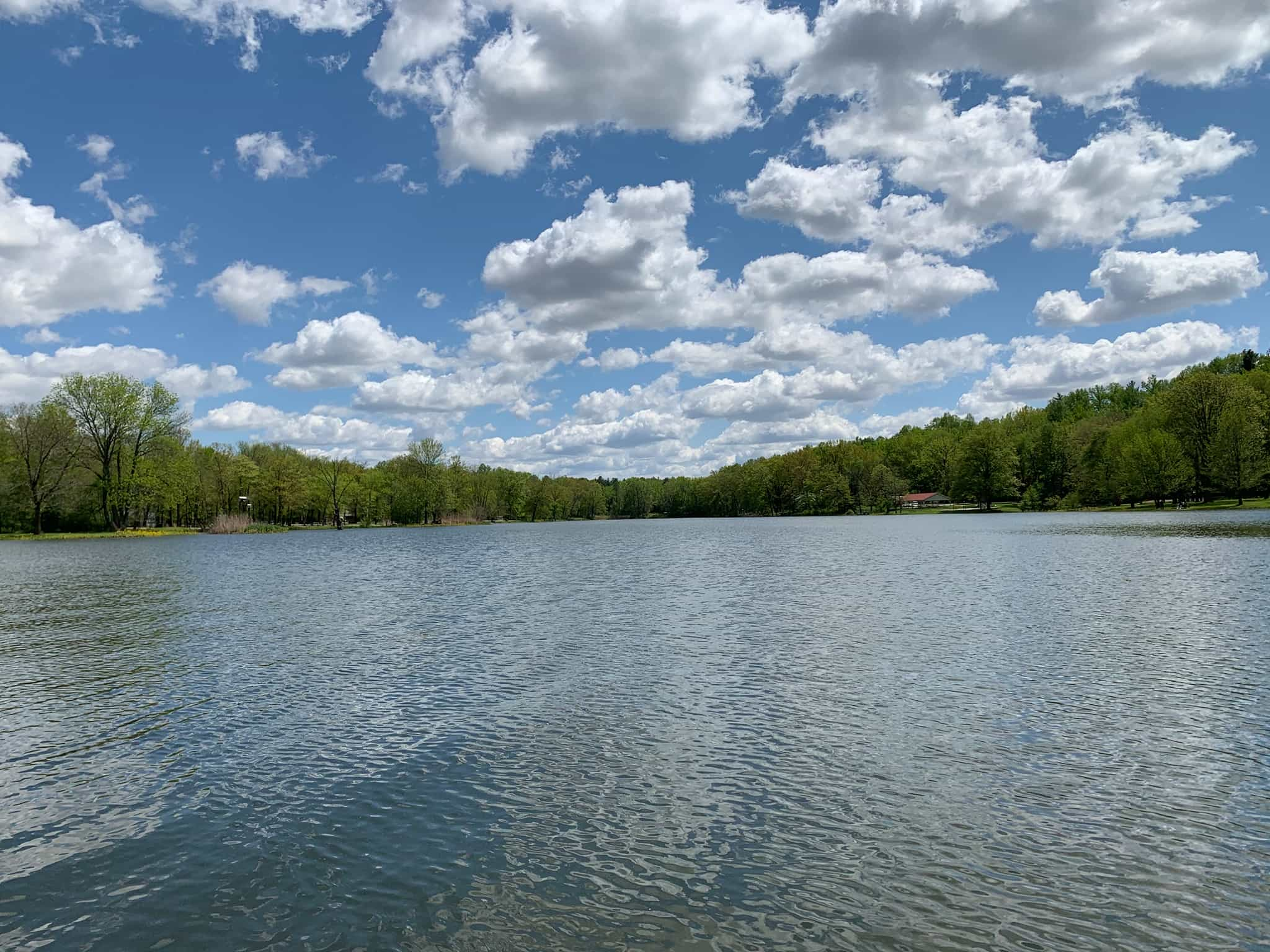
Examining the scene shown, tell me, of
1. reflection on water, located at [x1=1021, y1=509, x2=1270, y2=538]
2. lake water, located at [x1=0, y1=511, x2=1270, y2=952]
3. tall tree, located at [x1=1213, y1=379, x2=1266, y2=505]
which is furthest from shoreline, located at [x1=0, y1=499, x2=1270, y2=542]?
lake water, located at [x1=0, y1=511, x2=1270, y2=952]

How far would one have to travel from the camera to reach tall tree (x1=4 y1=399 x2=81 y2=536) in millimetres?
103500

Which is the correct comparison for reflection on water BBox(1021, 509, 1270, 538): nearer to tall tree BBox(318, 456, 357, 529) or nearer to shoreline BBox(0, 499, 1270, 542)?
shoreline BBox(0, 499, 1270, 542)

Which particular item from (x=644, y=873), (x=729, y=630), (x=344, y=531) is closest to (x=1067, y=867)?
Answer: (x=644, y=873)

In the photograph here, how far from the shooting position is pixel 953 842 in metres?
10.3

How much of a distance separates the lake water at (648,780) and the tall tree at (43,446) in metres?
90.7

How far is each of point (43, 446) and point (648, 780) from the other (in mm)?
121833

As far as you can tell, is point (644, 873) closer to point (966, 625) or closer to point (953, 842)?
point (953, 842)

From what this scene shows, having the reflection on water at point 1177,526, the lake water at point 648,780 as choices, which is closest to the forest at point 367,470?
the reflection on water at point 1177,526

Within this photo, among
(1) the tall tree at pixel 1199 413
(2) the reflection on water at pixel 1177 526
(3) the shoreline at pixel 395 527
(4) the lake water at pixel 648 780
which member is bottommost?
(4) the lake water at pixel 648 780

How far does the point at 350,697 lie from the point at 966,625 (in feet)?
65.8

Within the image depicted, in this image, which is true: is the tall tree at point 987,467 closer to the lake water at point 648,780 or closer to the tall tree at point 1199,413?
the tall tree at point 1199,413

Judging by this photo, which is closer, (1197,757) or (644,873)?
(644,873)

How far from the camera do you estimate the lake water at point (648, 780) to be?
866cm

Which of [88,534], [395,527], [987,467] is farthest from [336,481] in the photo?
[987,467]
